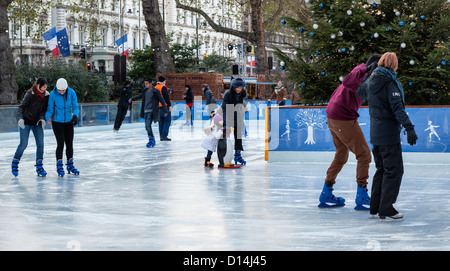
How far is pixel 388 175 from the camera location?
8.11 meters

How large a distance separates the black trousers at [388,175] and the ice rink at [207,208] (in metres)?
0.18

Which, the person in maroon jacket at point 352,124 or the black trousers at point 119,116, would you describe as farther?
the black trousers at point 119,116

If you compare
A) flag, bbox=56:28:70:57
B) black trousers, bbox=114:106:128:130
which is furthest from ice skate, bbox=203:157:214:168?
flag, bbox=56:28:70:57

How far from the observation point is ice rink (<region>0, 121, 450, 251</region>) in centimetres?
707

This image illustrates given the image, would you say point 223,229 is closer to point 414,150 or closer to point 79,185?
point 79,185

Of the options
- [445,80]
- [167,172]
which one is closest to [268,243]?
[167,172]

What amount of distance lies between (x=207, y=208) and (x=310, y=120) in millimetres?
6582

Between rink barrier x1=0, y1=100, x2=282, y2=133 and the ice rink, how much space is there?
751 cm

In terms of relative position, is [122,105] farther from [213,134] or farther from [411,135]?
[411,135]

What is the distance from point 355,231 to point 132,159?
921 cm

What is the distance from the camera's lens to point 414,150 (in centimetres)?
1511

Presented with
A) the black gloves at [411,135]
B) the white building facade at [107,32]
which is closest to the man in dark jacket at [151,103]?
the black gloves at [411,135]

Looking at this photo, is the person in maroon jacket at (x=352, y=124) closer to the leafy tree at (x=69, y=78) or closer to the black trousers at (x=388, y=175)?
the black trousers at (x=388, y=175)

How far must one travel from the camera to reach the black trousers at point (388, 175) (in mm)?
8078
